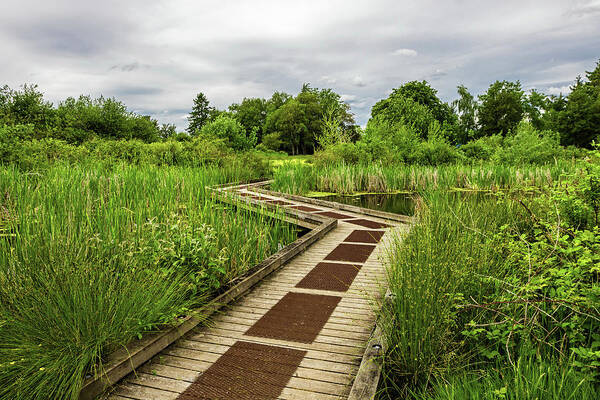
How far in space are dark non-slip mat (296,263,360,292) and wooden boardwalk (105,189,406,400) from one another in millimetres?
93

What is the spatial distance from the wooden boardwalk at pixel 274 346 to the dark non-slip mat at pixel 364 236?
2.01 meters

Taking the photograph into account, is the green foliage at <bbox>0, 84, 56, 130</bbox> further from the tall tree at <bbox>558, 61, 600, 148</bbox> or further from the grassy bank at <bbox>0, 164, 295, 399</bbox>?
the tall tree at <bbox>558, 61, 600, 148</bbox>

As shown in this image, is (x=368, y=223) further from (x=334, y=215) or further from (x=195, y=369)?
(x=195, y=369)

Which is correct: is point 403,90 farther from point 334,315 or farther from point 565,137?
point 334,315

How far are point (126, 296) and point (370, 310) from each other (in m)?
2.12

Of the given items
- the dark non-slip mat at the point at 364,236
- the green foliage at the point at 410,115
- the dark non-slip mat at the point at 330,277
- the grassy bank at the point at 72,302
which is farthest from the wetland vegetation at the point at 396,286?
the green foliage at the point at 410,115

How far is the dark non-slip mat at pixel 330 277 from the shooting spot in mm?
4078

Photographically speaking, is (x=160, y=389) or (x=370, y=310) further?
(x=370, y=310)

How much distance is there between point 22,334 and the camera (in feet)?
7.30

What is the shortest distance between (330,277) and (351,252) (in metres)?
1.19

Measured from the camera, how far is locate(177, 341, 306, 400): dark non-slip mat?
220 cm

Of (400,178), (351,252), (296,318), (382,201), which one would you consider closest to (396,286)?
(296,318)

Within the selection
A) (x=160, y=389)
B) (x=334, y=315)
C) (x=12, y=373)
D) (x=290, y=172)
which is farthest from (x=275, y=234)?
(x=290, y=172)

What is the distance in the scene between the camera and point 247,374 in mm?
2404
